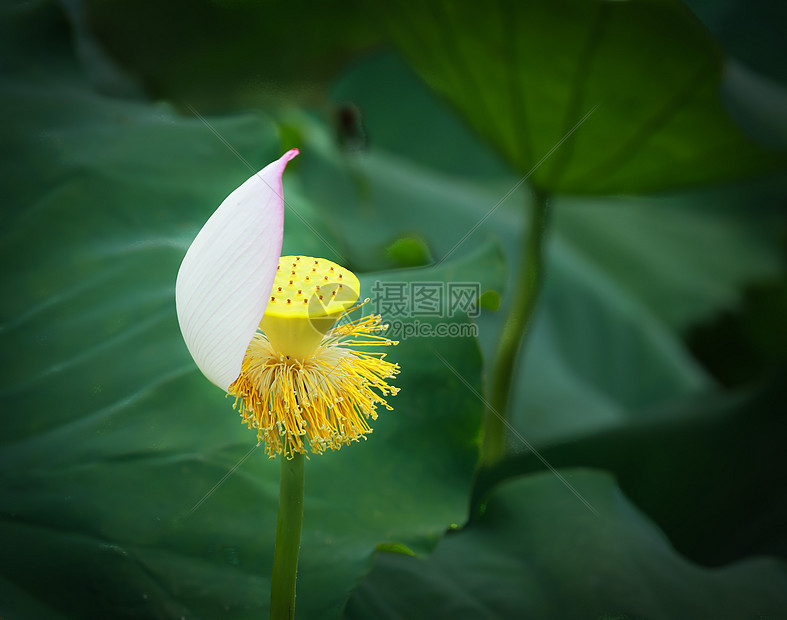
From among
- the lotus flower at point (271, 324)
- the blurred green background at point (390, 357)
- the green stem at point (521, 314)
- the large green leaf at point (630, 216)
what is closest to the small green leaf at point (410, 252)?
the blurred green background at point (390, 357)

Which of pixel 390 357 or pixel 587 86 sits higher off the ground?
pixel 587 86

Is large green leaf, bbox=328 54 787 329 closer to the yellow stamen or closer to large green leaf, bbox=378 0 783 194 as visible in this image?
large green leaf, bbox=378 0 783 194

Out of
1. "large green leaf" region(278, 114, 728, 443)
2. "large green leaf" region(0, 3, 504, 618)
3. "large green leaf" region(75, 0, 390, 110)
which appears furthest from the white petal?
"large green leaf" region(278, 114, 728, 443)

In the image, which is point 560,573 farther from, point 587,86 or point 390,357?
point 587,86

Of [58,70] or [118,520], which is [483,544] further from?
[58,70]

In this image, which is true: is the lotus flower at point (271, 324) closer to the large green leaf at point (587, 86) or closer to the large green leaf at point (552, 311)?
the large green leaf at point (587, 86)

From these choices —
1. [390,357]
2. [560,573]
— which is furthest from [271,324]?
[560,573]

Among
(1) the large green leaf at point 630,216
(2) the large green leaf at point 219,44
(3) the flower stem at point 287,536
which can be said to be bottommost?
(1) the large green leaf at point 630,216
